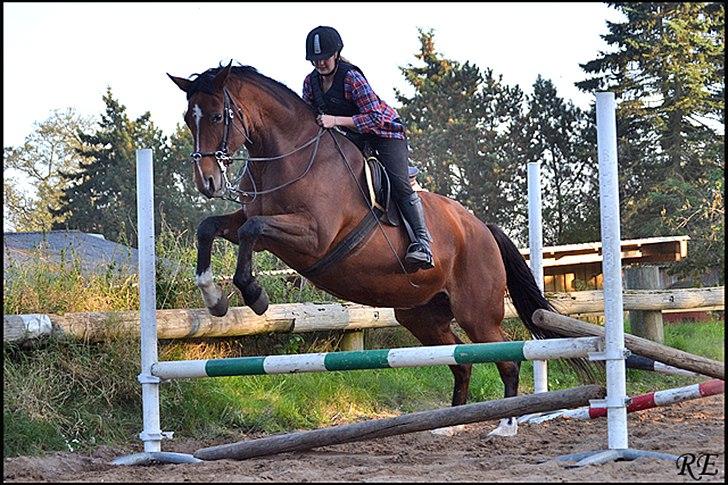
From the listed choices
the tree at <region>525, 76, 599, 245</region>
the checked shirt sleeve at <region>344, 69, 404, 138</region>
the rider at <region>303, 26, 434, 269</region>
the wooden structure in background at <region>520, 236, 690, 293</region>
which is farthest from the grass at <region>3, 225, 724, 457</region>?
the tree at <region>525, 76, 599, 245</region>

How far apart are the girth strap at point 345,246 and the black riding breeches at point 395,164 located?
21 cm

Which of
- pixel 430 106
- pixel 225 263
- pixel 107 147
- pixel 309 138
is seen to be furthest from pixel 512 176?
pixel 309 138

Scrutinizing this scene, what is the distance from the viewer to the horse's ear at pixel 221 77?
4562mm

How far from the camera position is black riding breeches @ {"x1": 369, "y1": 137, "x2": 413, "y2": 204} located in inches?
202

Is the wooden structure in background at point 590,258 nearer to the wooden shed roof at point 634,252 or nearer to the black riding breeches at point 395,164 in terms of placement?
the wooden shed roof at point 634,252

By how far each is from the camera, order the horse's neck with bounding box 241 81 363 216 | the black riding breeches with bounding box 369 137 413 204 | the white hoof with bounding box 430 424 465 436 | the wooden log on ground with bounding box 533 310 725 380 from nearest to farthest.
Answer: the wooden log on ground with bounding box 533 310 725 380, the horse's neck with bounding box 241 81 363 216, the black riding breeches with bounding box 369 137 413 204, the white hoof with bounding box 430 424 465 436

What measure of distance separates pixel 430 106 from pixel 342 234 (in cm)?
2155

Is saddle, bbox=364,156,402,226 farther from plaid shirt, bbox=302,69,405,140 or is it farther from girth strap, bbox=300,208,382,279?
plaid shirt, bbox=302,69,405,140

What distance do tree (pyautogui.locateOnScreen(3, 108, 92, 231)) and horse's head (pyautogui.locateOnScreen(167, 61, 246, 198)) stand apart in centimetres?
1454

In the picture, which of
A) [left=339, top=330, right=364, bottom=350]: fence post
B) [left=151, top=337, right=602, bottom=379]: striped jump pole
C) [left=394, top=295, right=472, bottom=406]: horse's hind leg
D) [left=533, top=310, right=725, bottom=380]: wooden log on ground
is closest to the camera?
[left=151, top=337, right=602, bottom=379]: striped jump pole

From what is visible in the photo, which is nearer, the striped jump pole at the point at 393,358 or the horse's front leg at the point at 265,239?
the striped jump pole at the point at 393,358

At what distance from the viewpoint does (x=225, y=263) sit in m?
7.35

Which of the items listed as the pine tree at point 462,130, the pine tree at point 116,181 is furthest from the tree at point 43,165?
the pine tree at point 462,130

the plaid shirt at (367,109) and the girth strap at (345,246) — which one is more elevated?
the plaid shirt at (367,109)
